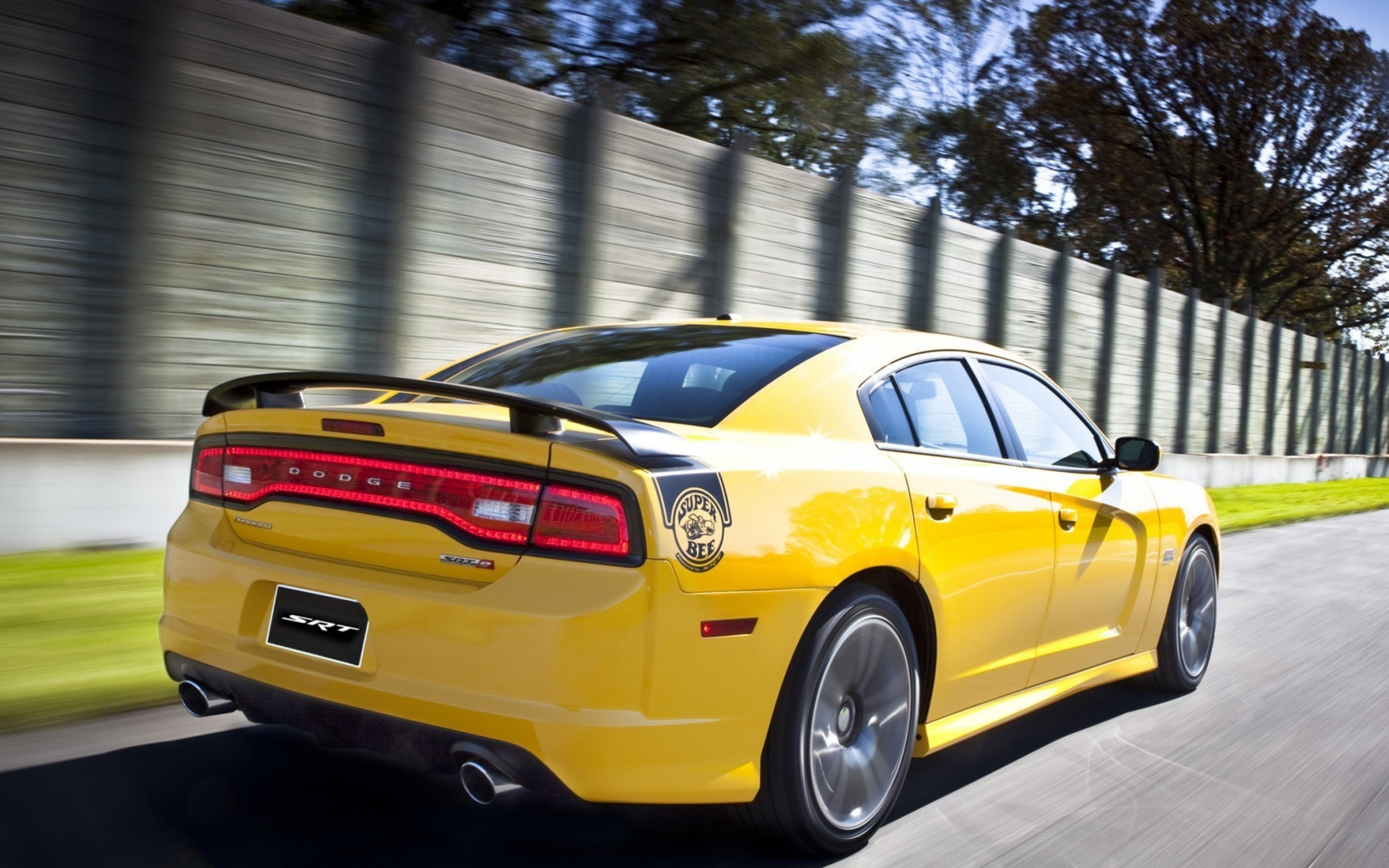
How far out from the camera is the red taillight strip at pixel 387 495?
9.80ft

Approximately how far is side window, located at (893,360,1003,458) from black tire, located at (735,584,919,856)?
70 centimetres

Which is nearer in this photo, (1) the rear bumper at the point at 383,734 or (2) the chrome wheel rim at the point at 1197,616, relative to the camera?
(1) the rear bumper at the point at 383,734

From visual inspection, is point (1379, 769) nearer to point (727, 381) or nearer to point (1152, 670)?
point (1152, 670)

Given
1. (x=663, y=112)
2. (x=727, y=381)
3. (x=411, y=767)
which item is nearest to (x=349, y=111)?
(x=727, y=381)

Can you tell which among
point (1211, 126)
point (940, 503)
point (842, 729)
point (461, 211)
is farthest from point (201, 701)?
point (1211, 126)

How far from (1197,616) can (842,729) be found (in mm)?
3143

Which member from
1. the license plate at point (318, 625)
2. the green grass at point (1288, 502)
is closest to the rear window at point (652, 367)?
the license plate at point (318, 625)

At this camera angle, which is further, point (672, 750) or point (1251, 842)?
point (1251, 842)

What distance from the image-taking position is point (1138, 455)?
17.0ft

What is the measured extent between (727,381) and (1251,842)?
2.08 meters

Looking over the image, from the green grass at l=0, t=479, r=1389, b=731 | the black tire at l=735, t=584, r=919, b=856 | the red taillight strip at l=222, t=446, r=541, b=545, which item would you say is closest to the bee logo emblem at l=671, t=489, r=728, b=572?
the red taillight strip at l=222, t=446, r=541, b=545

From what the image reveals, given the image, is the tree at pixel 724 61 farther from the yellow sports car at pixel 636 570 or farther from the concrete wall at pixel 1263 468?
the yellow sports car at pixel 636 570

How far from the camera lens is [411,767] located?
3.01m

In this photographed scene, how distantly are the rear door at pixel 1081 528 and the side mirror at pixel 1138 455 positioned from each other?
0.07 meters
